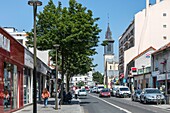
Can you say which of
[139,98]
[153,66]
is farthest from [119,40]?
[139,98]

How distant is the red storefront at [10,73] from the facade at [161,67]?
27.8 meters

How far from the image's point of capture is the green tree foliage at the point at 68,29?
1242 inches

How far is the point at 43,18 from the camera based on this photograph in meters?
33.7

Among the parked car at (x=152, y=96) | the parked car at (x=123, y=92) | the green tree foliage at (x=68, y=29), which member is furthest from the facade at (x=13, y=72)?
the parked car at (x=123, y=92)

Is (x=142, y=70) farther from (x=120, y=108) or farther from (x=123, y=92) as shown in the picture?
(x=120, y=108)

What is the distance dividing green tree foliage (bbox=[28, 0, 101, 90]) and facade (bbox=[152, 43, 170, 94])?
20.7 m

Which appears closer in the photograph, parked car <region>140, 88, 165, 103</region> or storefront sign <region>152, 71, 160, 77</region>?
parked car <region>140, 88, 165, 103</region>

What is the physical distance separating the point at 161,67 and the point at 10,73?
3759 cm

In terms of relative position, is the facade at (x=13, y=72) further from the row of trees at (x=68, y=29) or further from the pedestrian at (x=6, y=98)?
the row of trees at (x=68, y=29)

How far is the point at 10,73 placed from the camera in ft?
78.0

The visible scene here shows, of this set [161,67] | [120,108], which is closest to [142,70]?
[161,67]

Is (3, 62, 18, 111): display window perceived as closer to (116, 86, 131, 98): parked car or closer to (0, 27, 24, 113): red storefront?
(0, 27, 24, 113): red storefront

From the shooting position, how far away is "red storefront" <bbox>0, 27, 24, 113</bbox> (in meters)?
21.1

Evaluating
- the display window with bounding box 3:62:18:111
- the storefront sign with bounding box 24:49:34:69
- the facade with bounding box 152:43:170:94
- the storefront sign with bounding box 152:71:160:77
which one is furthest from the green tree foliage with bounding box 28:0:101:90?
the storefront sign with bounding box 152:71:160:77
